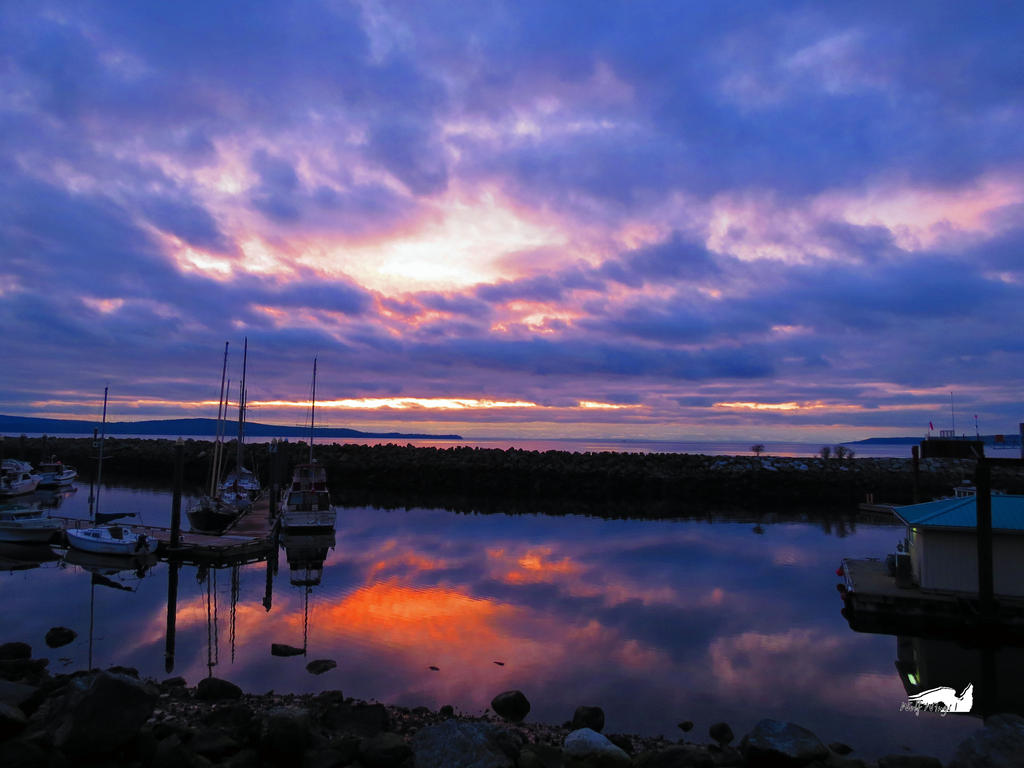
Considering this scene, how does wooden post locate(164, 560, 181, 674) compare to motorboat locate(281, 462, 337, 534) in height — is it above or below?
below

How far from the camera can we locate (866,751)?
36.1ft

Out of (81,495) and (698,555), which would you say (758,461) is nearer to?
(698,555)

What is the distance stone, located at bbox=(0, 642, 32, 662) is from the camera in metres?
13.4

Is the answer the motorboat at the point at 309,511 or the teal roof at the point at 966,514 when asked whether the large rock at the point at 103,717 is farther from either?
the motorboat at the point at 309,511

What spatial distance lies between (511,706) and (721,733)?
3675 millimetres

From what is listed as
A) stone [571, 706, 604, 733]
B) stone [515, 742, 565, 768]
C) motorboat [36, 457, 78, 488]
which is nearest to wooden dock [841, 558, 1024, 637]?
stone [571, 706, 604, 733]

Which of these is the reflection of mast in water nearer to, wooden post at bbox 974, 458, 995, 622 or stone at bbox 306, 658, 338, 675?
stone at bbox 306, 658, 338, 675

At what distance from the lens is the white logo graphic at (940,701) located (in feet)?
42.5

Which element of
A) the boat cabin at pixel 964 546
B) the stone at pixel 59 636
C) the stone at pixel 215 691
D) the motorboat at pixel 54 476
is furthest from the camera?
the motorboat at pixel 54 476

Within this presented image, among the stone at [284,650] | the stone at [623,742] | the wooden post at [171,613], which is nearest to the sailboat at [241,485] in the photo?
the wooden post at [171,613]

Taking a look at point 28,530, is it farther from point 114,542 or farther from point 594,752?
point 594,752

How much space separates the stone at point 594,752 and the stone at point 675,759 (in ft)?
0.82

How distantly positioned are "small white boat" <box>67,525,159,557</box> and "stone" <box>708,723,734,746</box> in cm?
2155

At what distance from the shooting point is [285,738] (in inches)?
345
